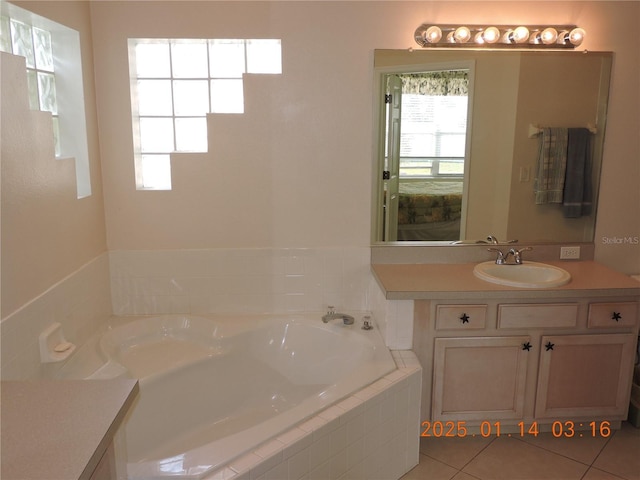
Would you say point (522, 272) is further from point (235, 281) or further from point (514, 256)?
point (235, 281)

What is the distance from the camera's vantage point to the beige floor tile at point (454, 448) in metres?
2.58

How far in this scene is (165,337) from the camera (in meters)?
2.93

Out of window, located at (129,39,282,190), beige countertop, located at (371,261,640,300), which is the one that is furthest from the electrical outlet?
window, located at (129,39,282,190)

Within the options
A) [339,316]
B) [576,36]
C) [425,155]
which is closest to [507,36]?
[576,36]

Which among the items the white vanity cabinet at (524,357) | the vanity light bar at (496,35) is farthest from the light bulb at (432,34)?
the white vanity cabinet at (524,357)

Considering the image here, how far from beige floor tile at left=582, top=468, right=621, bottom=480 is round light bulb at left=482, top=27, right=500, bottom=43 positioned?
221cm

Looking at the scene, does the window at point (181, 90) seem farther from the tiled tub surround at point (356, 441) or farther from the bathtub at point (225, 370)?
the tiled tub surround at point (356, 441)

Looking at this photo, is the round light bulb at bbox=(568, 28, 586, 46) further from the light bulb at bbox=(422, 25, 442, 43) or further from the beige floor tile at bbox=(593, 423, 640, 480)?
the beige floor tile at bbox=(593, 423, 640, 480)

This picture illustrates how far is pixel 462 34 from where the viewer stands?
281 centimetres

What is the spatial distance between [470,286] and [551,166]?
39.3 inches

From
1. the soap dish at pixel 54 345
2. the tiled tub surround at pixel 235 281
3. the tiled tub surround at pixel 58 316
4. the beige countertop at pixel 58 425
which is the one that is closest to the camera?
the beige countertop at pixel 58 425

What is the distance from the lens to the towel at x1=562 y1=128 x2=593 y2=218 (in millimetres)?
3047

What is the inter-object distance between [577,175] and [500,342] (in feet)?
3.82

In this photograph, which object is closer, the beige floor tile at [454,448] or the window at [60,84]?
the window at [60,84]
